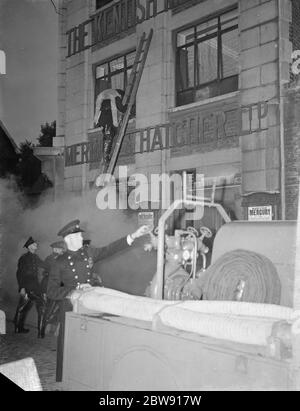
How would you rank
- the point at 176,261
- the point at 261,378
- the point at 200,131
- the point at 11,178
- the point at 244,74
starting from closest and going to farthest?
the point at 261,378
the point at 176,261
the point at 244,74
the point at 200,131
the point at 11,178

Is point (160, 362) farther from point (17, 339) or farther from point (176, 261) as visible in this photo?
point (17, 339)

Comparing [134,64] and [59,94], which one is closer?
[134,64]

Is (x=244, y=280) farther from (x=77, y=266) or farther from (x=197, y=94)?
(x=197, y=94)

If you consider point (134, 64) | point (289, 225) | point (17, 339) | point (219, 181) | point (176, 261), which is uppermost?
point (134, 64)

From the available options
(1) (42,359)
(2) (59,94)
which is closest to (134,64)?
(2) (59,94)

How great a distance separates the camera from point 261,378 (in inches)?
81.1

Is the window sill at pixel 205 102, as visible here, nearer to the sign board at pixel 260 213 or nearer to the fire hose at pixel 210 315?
the sign board at pixel 260 213

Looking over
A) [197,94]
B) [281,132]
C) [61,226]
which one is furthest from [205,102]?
[61,226]

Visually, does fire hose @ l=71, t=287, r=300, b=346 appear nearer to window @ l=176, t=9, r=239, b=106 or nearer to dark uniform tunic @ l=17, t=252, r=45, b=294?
dark uniform tunic @ l=17, t=252, r=45, b=294

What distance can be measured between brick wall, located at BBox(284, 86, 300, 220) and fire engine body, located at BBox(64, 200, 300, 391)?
141 inches

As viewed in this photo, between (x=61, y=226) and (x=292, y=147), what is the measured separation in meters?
5.45

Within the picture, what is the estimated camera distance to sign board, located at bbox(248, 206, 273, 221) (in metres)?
7.23

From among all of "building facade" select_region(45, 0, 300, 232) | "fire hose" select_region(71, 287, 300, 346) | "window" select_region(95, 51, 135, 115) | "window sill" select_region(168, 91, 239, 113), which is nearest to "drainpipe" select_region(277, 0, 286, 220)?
"building facade" select_region(45, 0, 300, 232)

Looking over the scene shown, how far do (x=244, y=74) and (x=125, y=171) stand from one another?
10.1ft
